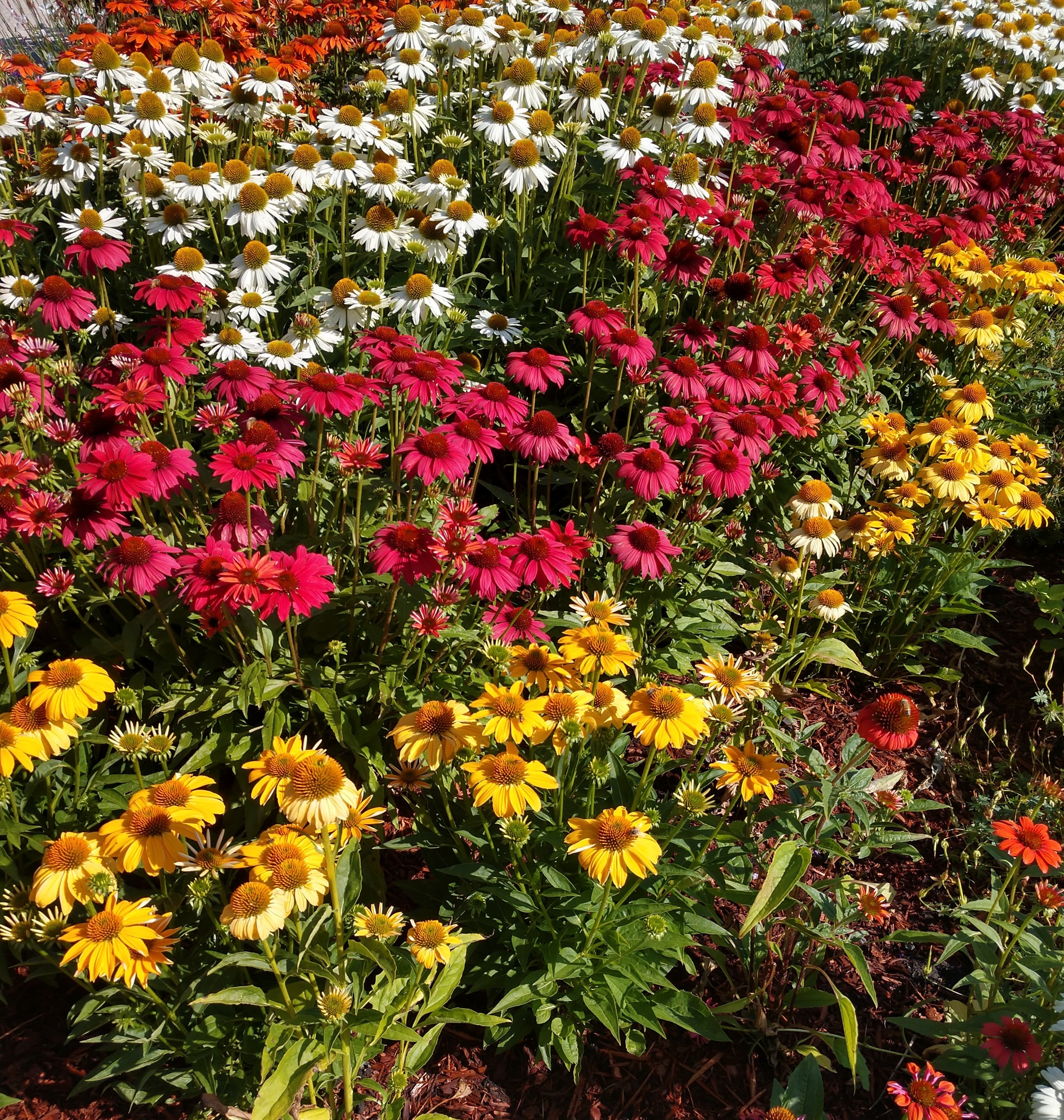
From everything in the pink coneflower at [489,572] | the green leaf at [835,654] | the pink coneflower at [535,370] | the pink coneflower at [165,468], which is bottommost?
the green leaf at [835,654]

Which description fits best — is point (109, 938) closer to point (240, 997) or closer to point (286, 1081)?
point (240, 997)

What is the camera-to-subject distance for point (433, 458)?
276 centimetres

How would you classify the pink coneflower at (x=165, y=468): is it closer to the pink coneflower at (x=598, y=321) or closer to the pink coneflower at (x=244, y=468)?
the pink coneflower at (x=244, y=468)

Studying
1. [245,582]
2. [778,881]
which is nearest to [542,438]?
[245,582]

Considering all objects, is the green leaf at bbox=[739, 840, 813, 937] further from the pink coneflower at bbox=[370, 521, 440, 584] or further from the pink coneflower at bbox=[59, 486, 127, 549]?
the pink coneflower at bbox=[59, 486, 127, 549]

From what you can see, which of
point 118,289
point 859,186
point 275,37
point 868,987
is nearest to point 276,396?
point 118,289

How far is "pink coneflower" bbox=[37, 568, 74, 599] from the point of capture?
8.93ft

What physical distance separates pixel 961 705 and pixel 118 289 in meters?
4.38

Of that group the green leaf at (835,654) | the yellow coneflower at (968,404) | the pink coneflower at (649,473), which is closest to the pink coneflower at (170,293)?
the pink coneflower at (649,473)

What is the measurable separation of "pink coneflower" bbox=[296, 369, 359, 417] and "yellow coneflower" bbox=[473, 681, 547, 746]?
3.64ft

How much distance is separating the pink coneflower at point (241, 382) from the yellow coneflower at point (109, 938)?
60.6 inches

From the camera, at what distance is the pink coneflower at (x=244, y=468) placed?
8.32 feet

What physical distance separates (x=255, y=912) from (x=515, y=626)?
112cm

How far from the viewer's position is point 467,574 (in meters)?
2.59
